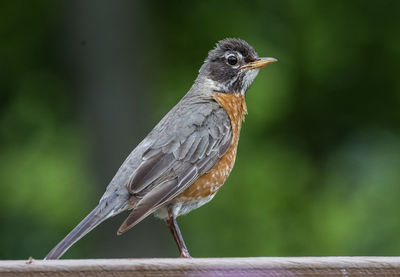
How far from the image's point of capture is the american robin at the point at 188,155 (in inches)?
177

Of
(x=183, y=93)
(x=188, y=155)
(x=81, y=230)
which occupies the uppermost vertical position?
(x=188, y=155)

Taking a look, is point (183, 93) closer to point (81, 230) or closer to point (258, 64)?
point (258, 64)

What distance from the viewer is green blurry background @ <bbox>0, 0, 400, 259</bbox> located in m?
8.83

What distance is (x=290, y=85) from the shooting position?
9.27 m

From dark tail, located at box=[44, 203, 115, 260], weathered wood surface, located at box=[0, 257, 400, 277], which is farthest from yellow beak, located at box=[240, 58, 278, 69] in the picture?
weathered wood surface, located at box=[0, 257, 400, 277]

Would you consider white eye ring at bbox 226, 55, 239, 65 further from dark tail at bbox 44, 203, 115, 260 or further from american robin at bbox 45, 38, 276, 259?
dark tail at bbox 44, 203, 115, 260

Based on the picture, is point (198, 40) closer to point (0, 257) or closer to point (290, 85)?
point (290, 85)

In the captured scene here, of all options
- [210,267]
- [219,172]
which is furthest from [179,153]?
[210,267]

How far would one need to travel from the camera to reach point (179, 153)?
495 centimetres

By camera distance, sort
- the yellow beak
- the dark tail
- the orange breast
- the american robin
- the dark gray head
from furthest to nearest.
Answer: the dark gray head → the yellow beak → the orange breast → the american robin → the dark tail

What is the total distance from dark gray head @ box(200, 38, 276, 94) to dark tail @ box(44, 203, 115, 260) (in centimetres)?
168

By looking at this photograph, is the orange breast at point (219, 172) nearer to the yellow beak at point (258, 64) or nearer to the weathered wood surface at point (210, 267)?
the yellow beak at point (258, 64)

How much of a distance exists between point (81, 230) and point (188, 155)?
1123 mm

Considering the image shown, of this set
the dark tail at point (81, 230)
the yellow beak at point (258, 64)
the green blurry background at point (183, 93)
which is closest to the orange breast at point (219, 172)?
the yellow beak at point (258, 64)
